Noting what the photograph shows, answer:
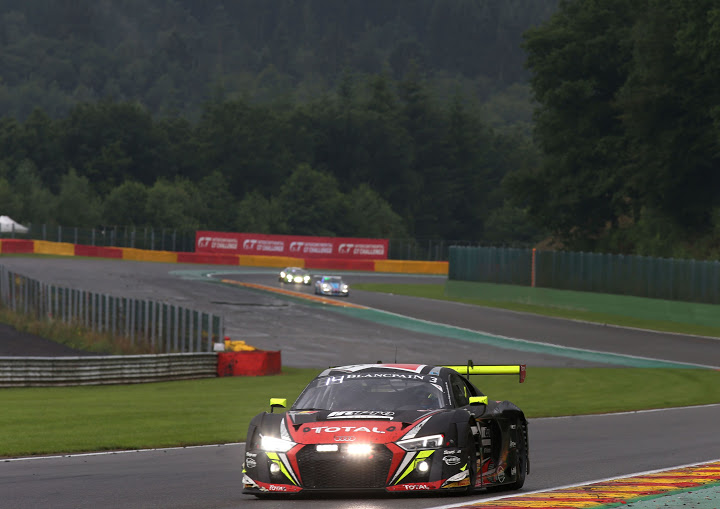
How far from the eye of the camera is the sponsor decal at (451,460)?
1073cm

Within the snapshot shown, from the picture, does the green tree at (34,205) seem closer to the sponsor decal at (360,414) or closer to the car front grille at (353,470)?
the sponsor decal at (360,414)

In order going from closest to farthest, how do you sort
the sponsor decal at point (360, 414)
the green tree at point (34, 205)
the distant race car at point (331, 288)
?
the sponsor decal at point (360, 414) → the distant race car at point (331, 288) → the green tree at point (34, 205)

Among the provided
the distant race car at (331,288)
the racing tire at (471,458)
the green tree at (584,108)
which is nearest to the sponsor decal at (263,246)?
the green tree at (584,108)

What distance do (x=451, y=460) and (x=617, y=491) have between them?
1.86 meters

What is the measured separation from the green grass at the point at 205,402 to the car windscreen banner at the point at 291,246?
6462 centimetres

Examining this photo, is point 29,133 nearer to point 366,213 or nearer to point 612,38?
point 366,213

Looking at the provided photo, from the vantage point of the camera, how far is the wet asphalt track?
11719 millimetres

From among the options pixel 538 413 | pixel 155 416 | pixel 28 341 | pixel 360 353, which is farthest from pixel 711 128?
pixel 155 416

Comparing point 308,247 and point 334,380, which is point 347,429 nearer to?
point 334,380

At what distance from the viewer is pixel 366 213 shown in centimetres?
15688

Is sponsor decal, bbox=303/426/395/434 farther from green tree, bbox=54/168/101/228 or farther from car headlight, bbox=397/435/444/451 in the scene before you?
green tree, bbox=54/168/101/228

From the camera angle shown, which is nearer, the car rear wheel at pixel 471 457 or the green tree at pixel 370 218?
the car rear wheel at pixel 471 457

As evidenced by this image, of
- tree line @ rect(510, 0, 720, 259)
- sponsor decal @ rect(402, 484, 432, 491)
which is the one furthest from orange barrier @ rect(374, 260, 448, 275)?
sponsor decal @ rect(402, 484, 432, 491)

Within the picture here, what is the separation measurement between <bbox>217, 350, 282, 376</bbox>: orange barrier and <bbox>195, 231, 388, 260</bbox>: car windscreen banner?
214ft
